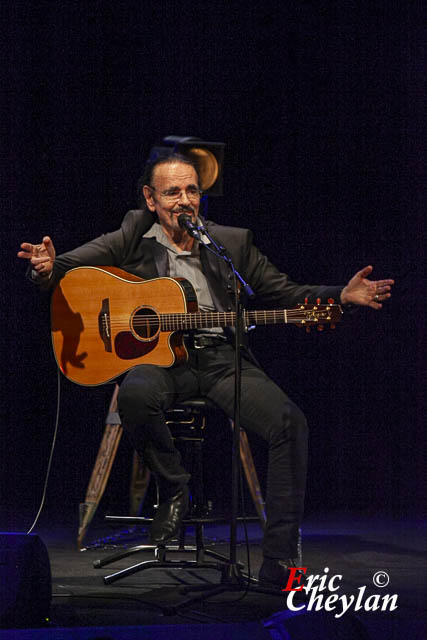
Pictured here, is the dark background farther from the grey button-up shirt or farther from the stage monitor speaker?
the stage monitor speaker

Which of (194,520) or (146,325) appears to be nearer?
(194,520)

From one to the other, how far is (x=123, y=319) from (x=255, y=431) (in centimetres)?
68

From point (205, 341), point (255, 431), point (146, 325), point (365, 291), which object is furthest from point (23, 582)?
point (365, 291)

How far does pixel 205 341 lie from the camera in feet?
10.7

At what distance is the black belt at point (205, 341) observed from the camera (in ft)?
10.7

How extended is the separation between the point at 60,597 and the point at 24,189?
2689mm

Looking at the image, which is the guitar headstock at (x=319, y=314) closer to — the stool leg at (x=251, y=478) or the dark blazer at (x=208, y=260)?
the dark blazer at (x=208, y=260)

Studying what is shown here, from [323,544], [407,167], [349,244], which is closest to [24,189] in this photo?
[349,244]

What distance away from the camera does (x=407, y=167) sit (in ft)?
15.5

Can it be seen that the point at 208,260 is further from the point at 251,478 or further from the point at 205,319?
the point at 251,478

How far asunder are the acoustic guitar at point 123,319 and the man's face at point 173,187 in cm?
34

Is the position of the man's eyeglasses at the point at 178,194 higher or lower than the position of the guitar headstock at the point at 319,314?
higher

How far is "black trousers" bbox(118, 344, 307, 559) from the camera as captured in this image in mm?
2812

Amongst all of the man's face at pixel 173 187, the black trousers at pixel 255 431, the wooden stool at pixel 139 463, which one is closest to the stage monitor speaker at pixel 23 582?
the black trousers at pixel 255 431
